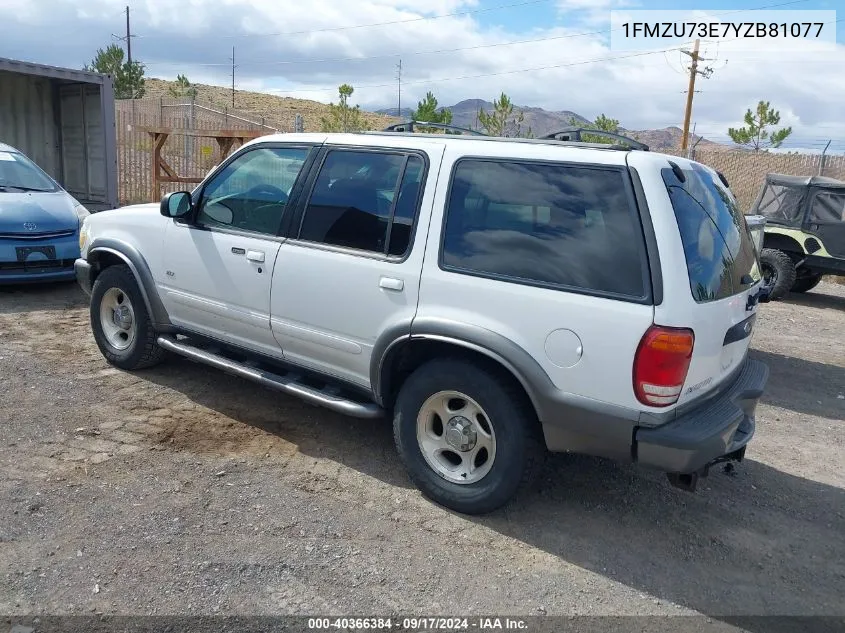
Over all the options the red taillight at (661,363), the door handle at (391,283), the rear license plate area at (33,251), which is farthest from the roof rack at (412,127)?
the rear license plate area at (33,251)

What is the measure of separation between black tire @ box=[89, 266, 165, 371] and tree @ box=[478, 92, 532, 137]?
22.7 meters

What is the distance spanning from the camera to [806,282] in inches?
439

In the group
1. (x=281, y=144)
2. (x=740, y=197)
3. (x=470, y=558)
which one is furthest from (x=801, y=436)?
(x=740, y=197)

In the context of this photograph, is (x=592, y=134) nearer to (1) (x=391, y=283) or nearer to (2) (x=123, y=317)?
(1) (x=391, y=283)

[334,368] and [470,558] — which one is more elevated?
[334,368]

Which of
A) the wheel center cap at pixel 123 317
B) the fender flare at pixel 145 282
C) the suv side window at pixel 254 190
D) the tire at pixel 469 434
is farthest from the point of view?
the wheel center cap at pixel 123 317

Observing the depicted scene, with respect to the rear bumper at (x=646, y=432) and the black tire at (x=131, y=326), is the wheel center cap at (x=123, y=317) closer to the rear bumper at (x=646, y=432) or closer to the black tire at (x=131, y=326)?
the black tire at (x=131, y=326)

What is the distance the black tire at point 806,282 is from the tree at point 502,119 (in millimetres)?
16641

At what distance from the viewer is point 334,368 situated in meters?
4.18

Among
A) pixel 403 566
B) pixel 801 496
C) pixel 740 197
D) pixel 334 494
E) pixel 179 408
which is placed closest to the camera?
pixel 403 566

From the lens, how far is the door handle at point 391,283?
12.3 feet

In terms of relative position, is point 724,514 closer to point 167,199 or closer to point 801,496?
point 801,496

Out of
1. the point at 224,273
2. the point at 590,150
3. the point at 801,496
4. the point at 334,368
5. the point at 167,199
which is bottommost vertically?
the point at 801,496

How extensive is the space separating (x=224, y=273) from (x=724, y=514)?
3.31 m
